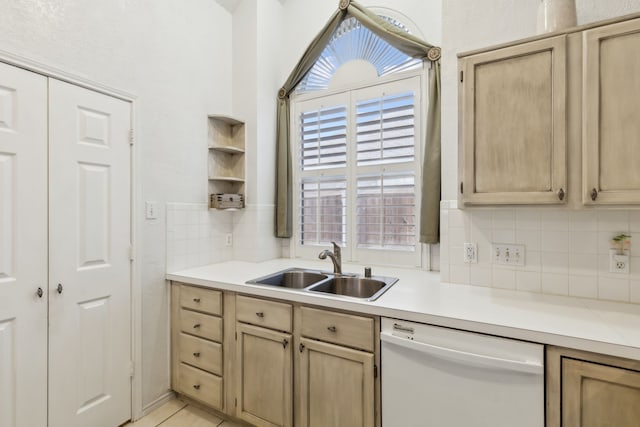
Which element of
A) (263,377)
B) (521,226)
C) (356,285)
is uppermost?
(521,226)

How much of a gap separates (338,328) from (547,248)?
117 centimetres

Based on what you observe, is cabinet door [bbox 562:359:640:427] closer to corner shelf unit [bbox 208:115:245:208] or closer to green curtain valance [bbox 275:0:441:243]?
green curtain valance [bbox 275:0:441:243]

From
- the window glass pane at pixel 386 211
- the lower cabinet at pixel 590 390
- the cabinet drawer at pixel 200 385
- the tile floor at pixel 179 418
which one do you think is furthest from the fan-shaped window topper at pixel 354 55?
the tile floor at pixel 179 418

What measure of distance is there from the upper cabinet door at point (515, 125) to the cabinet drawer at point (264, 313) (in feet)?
3.70

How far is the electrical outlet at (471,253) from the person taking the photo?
1.79 m

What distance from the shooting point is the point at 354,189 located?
2.56 m

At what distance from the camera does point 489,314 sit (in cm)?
132

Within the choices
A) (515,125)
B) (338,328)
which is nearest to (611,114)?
(515,125)

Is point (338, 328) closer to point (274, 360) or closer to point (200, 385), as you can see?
point (274, 360)

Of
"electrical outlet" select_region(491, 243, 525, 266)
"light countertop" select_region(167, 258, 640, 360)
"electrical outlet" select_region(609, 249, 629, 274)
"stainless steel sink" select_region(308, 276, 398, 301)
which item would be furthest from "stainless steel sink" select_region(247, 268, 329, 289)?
"electrical outlet" select_region(609, 249, 629, 274)

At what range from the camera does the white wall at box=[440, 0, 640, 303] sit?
150 centimetres

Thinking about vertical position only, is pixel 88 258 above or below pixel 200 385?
above

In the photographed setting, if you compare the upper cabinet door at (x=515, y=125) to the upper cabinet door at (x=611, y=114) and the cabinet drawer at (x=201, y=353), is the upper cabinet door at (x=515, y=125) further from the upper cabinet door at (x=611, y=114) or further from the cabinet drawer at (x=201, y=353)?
the cabinet drawer at (x=201, y=353)

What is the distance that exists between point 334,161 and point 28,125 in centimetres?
192
